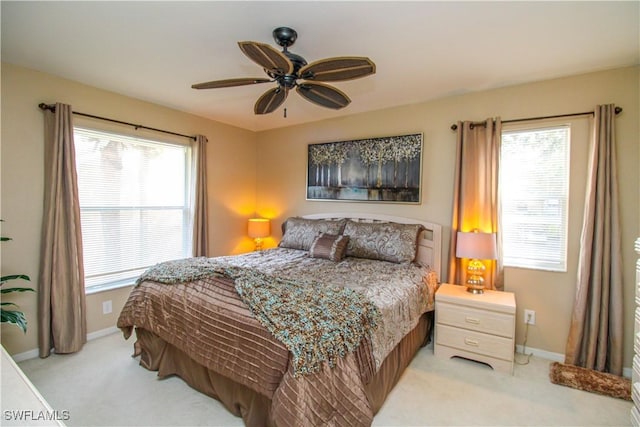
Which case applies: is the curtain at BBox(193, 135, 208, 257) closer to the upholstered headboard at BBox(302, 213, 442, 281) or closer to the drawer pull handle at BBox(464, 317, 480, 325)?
the upholstered headboard at BBox(302, 213, 442, 281)

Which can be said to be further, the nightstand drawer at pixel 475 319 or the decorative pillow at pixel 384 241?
the decorative pillow at pixel 384 241

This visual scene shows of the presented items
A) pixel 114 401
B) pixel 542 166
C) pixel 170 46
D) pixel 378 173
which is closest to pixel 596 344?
pixel 542 166

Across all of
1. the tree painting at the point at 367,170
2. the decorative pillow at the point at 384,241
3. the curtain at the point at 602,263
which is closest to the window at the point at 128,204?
the tree painting at the point at 367,170

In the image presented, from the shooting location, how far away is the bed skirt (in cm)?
176

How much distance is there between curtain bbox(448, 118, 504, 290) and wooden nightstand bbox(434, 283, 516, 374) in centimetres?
30

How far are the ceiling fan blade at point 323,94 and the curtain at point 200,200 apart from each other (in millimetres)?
2207

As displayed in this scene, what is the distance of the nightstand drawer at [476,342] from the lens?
2459 millimetres

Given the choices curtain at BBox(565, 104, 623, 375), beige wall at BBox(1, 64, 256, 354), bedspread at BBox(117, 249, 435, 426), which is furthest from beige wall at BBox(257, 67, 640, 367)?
beige wall at BBox(1, 64, 256, 354)

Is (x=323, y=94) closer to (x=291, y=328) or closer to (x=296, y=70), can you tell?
(x=296, y=70)

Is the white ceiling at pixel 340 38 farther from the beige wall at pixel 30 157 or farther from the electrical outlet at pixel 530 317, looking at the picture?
the electrical outlet at pixel 530 317

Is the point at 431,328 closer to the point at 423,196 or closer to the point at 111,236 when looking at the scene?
the point at 423,196

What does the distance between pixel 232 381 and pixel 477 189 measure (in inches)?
107

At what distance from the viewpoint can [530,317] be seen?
2830mm

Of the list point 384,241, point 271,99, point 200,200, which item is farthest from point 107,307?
point 384,241
